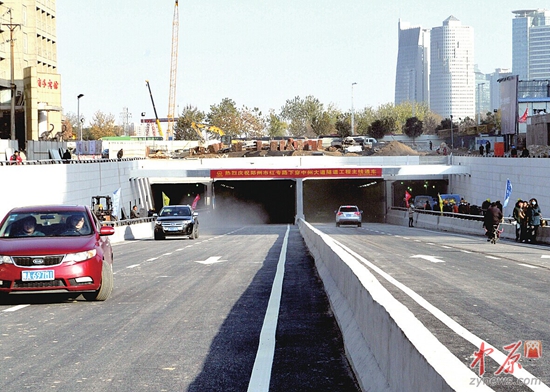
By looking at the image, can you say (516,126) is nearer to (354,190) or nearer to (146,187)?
(354,190)

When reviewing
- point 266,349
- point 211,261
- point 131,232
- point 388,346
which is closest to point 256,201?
point 131,232

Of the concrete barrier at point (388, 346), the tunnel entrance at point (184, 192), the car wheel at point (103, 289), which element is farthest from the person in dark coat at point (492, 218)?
the tunnel entrance at point (184, 192)

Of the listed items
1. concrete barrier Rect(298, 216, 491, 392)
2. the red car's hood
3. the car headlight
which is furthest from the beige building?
concrete barrier Rect(298, 216, 491, 392)

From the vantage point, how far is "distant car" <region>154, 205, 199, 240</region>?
43.9m

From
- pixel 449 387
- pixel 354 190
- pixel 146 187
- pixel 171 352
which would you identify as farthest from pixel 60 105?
pixel 449 387

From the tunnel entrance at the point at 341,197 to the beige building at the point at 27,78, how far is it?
2992 cm

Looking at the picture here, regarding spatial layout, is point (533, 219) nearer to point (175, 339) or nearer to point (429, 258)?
point (429, 258)

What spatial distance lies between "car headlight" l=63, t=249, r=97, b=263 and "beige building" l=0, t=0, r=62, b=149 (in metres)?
66.3

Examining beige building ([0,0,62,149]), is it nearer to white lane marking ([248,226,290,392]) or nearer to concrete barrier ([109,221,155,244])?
concrete barrier ([109,221,155,244])

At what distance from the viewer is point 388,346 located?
6836 mm

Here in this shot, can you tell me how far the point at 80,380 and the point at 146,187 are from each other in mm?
79567

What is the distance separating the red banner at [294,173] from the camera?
81.6 meters

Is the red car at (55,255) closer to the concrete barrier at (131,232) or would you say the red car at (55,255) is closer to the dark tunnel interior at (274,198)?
the concrete barrier at (131,232)

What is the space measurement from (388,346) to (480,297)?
859 cm
